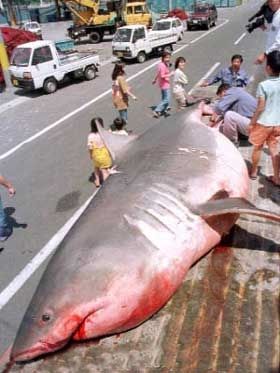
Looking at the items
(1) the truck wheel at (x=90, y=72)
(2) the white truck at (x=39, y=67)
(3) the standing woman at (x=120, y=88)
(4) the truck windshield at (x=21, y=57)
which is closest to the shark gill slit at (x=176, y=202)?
(3) the standing woman at (x=120, y=88)

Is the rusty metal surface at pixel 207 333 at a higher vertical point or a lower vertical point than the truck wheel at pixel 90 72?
higher

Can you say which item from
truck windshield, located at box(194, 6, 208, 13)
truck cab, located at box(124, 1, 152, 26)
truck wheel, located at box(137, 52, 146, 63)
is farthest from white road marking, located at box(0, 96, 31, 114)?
truck windshield, located at box(194, 6, 208, 13)

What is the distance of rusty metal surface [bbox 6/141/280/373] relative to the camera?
3477 millimetres

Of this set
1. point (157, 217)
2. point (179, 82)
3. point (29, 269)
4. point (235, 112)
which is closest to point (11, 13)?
point (179, 82)

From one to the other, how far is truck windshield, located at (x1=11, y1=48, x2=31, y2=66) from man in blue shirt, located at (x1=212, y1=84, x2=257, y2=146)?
1236 cm

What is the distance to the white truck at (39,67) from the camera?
1753cm

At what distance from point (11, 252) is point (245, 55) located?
1865 cm

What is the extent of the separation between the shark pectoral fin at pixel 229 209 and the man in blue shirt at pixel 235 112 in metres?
3.15

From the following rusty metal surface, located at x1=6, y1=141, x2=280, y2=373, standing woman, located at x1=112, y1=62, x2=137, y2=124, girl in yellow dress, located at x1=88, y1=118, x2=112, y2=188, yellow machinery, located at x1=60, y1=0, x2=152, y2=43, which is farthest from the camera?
yellow machinery, located at x1=60, y1=0, x2=152, y2=43

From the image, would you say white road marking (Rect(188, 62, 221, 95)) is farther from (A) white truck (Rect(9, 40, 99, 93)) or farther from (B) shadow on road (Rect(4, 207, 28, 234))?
(B) shadow on road (Rect(4, 207, 28, 234))

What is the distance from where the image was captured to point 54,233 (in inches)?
287

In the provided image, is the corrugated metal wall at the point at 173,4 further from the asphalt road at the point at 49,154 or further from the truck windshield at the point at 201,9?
the asphalt road at the point at 49,154

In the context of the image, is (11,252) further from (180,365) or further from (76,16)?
(76,16)

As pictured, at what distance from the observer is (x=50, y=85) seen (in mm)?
18359
